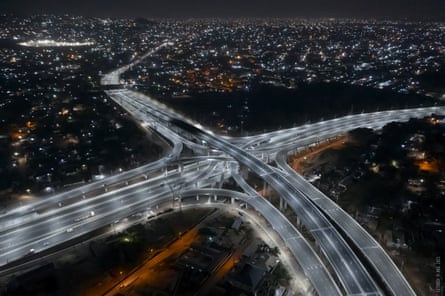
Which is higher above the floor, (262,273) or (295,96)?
(295,96)

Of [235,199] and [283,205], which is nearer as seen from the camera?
[283,205]

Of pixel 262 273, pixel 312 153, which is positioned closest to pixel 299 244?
pixel 262 273

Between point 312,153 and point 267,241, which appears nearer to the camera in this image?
point 267,241

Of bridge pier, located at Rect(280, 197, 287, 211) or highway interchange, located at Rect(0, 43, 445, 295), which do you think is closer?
highway interchange, located at Rect(0, 43, 445, 295)

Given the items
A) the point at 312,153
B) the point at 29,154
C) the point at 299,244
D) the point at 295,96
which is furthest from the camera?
the point at 295,96

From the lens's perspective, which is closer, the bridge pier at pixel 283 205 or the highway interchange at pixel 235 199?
the highway interchange at pixel 235 199

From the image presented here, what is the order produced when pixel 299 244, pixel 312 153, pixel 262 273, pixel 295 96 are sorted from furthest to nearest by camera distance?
pixel 295 96 → pixel 312 153 → pixel 299 244 → pixel 262 273

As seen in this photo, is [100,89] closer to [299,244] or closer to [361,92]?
[361,92]
